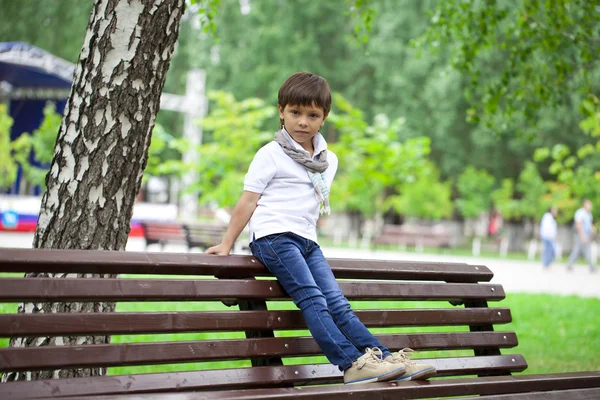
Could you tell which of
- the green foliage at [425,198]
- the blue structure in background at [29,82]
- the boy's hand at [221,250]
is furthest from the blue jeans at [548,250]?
the boy's hand at [221,250]

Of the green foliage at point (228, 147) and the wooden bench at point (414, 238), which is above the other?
the green foliage at point (228, 147)

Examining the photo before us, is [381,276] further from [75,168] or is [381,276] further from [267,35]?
[267,35]

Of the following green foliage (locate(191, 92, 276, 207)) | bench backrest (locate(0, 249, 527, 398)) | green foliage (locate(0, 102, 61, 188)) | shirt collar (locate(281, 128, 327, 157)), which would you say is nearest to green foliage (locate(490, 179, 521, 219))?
green foliage (locate(191, 92, 276, 207))

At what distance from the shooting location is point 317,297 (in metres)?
3.21

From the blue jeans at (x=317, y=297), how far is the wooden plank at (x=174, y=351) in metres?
0.16

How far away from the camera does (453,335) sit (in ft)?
12.2

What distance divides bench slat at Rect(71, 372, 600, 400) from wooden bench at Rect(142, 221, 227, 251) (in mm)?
12619

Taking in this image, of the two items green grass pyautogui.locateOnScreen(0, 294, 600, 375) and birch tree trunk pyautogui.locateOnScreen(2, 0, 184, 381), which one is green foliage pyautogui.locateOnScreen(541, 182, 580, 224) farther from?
birch tree trunk pyautogui.locateOnScreen(2, 0, 184, 381)

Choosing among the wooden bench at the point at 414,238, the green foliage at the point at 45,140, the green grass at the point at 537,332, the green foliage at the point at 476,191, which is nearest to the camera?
the green grass at the point at 537,332

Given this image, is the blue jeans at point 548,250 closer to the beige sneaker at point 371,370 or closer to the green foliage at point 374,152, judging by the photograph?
the green foliage at point 374,152

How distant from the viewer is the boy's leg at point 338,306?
127 inches

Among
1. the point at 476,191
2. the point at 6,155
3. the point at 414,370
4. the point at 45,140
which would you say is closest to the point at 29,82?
the point at 45,140

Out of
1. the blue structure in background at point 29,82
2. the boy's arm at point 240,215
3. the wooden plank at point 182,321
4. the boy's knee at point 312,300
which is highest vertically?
the blue structure in background at point 29,82

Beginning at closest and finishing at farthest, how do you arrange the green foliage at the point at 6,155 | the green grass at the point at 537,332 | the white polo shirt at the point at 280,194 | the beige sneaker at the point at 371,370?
1. the beige sneaker at the point at 371,370
2. the white polo shirt at the point at 280,194
3. the green grass at the point at 537,332
4. the green foliage at the point at 6,155
